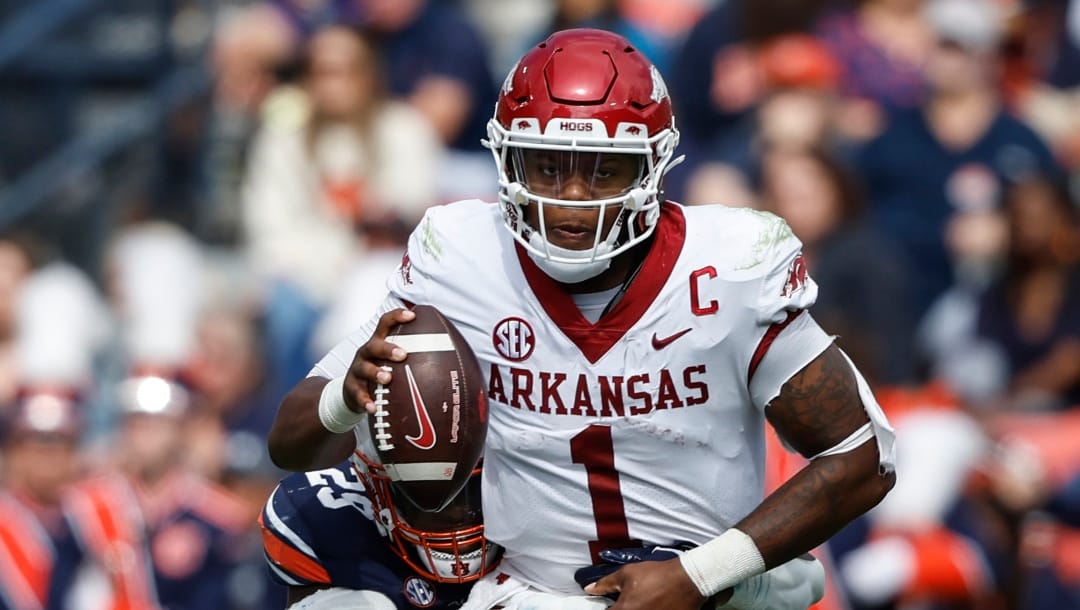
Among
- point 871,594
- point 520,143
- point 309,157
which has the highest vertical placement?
point 520,143

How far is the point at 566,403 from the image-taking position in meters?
3.95

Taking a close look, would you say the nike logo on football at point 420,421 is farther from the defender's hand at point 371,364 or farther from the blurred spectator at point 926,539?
the blurred spectator at point 926,539

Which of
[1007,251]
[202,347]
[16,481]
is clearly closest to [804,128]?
[1007,251]

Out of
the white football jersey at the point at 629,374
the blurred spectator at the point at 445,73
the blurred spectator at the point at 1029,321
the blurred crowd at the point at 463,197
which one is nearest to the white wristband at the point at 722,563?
the white football jersey at the point at 629,374

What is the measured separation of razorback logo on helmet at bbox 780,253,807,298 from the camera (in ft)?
12.7

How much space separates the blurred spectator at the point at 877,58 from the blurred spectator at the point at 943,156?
0.21 meters

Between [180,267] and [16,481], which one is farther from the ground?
[180,267]

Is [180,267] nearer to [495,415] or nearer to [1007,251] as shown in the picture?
[1007,251]

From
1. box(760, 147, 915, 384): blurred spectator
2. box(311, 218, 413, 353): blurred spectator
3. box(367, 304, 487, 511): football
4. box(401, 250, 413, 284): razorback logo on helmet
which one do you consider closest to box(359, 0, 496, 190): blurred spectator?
box(311, 218, 413, 353): blurred spectator

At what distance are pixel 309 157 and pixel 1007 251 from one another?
10.5 ft

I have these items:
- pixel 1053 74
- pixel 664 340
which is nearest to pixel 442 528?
pixel 664 340

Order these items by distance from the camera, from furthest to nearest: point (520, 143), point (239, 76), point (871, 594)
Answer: point (239, 76) → point (871, 594) → point (520, 143)

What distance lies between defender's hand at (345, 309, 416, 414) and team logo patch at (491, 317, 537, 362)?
23 centimetres

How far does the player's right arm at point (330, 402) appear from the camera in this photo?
12.5 ft
